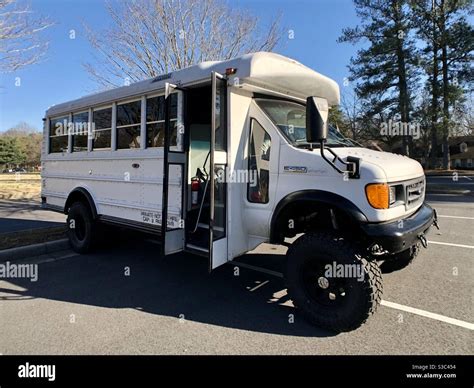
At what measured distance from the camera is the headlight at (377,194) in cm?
330

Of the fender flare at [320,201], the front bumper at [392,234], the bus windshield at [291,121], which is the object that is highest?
the bus windshield at [291,121]

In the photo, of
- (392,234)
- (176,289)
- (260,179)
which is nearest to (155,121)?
(260,179)

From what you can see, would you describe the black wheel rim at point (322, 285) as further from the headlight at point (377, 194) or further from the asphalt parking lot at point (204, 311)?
the headlight at point (377, 194)

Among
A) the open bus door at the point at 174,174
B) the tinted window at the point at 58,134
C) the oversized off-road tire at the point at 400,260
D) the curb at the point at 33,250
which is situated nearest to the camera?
the open bus door at the point at 174,174

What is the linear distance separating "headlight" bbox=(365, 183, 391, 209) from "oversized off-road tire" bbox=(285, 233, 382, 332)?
486mm

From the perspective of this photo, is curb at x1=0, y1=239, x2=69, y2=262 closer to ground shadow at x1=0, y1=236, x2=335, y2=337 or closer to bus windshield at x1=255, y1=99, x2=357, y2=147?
ground shadow at x1=0, y1=236, x2=335, y2=337

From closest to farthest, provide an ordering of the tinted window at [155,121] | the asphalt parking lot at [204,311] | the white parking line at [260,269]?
the asphalt parking lot at [204,311], the tinted window at [155,121], the white parking line at [260,269]

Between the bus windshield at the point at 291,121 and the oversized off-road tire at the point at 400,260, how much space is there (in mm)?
1602

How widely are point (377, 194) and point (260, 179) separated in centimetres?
143

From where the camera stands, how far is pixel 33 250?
243 inches

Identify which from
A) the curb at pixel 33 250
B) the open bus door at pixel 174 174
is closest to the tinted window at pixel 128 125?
the open bus door at pixel 174 174

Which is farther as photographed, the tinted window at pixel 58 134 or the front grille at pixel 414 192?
the tinted window at pixel 58 134

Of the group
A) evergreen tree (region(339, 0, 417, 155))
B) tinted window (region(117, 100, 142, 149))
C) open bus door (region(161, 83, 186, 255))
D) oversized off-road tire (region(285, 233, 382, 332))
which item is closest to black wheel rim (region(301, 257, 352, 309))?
oversized off-road tire (region(285, 233, 382, 332))
